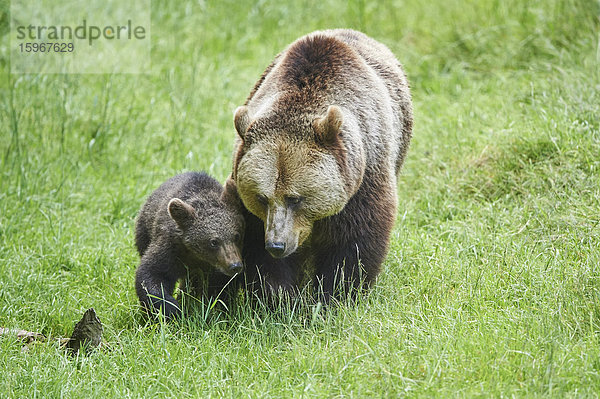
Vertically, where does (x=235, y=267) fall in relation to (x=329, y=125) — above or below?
below

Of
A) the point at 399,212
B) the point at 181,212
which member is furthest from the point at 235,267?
the point at 399,212

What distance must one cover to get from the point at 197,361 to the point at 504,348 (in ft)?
6.42

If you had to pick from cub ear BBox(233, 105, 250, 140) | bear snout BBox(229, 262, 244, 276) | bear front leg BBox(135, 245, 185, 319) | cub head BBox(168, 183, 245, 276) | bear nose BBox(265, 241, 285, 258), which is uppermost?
cub ear BBox(233, 105, 250, 140)

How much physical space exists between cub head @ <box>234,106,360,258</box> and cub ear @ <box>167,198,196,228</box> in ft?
1.89

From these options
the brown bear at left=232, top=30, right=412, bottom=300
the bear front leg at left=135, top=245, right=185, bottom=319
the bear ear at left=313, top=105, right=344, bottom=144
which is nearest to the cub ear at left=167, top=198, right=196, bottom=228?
the bear front leg at left=135, top=245, right=185, bottom=319

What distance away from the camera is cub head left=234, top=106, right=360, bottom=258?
5.13 m

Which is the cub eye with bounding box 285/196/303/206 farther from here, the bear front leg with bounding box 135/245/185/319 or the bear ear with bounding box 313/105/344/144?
the bear front leg with bounding box 135/245/185/319

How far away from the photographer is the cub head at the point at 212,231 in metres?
5.66

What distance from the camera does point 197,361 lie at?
16.7 ft

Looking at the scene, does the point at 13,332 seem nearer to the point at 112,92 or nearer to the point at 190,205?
the point at 190,205

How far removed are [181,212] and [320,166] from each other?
1173mm

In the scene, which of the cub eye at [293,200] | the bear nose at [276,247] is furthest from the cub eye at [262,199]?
the bear nose at [276,247]

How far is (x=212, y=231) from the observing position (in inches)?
225

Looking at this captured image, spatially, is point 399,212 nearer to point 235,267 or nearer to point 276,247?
point 235,267
